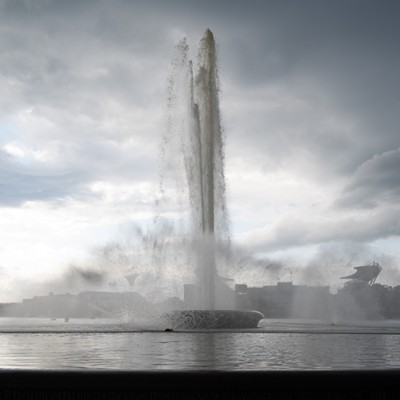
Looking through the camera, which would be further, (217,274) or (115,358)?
(217,274)

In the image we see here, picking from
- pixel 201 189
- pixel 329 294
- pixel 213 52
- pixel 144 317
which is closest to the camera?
pixel 201 189

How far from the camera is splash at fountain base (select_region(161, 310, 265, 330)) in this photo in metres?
31.0

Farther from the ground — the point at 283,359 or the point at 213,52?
the point at 213,52

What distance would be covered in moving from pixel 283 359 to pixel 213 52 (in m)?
30.4

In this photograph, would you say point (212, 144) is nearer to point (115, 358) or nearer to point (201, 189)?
point (201, 189)
